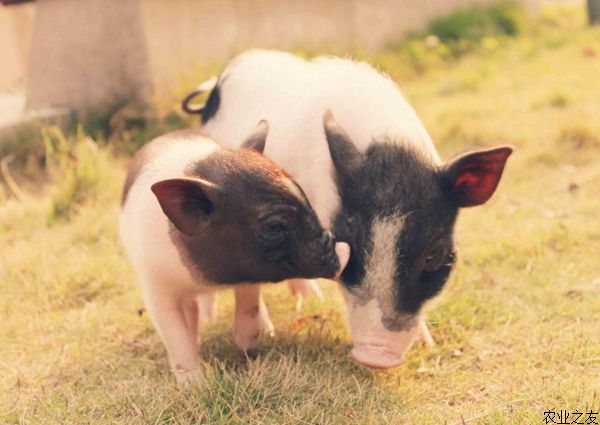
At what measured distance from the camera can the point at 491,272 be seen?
168 inches

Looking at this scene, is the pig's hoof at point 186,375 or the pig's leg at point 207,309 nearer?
the pig's hoof at point 186,375

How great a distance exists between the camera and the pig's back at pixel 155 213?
123 inches

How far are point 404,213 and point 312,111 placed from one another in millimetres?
→ 770

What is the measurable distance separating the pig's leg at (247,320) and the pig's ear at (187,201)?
55 cm

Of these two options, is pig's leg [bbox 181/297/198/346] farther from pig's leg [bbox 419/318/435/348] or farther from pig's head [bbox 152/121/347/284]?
pig's leg [bbox 419/318/435/348]


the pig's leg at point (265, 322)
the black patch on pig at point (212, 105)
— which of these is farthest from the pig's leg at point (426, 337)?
the black patch on pig at point (212, 105)

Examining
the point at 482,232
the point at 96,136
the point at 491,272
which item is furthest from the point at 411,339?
the point at 96,136

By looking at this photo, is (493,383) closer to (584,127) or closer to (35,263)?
(35,263)

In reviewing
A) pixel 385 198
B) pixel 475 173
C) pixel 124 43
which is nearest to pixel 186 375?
pixel 385 198

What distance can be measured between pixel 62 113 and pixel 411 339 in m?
5.45

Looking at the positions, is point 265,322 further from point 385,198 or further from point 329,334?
point 385,198

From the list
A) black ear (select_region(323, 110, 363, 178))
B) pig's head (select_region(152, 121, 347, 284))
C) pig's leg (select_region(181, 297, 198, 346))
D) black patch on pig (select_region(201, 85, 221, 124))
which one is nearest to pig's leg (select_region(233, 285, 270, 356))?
pig's leg (select_region(181, 297, 198, 346))

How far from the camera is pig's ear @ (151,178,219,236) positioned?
9.20 ft

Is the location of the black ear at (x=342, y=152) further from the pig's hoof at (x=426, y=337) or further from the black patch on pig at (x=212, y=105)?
the black patch on pig at (x=212, y=105)
